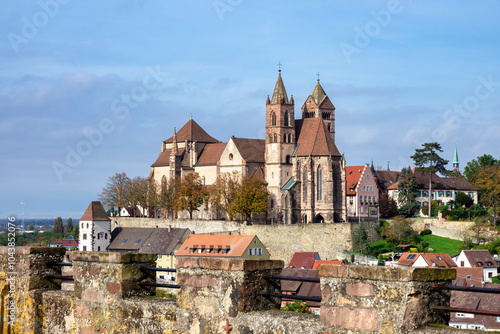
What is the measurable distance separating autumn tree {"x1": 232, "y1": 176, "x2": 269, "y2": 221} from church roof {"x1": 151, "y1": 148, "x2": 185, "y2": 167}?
18066 mm

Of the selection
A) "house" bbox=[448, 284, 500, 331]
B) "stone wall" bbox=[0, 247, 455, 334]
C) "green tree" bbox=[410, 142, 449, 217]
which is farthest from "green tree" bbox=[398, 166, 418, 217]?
"stone wall" bbox=[0, 247, 455, 334]

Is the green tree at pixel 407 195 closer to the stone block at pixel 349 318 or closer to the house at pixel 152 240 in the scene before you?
the house at pixel 152 240

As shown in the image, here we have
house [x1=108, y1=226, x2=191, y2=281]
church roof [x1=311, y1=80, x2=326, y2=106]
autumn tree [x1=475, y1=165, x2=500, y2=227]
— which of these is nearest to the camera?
house [x1=108, y1=226, x2=191, y2=281]

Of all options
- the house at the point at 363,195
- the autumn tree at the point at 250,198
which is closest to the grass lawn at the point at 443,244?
the house at the point at 363,195

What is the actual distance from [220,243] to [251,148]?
88.4ft

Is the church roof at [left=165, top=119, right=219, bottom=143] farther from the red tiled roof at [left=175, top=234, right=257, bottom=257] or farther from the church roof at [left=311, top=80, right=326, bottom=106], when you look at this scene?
the red tiled roof at [left=175, top=234, right=257, bottom=257]

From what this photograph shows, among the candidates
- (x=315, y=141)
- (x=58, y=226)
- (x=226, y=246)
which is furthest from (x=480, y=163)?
(x=58, y=226)

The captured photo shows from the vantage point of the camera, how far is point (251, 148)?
9181 centimetres

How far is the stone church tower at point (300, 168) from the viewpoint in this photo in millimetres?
83875

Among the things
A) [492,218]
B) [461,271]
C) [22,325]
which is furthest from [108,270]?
[492,218]

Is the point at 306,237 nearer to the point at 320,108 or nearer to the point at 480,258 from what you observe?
the point at 480,258

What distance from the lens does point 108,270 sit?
8.04m

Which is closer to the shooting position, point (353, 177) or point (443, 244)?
point (443, 244)

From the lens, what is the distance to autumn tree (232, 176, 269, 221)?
84.0 meters
